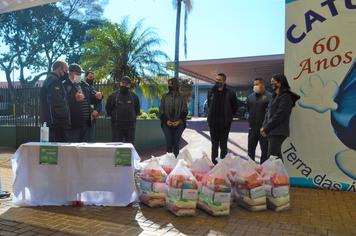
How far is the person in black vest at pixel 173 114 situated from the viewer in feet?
24.1

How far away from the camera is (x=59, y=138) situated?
619 centimetres

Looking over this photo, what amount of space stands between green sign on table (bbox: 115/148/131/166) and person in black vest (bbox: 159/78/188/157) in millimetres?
2190

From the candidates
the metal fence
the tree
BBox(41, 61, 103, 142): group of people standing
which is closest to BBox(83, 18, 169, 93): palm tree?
the metal fence

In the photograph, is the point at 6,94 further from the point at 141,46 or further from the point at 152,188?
the point at 152,188

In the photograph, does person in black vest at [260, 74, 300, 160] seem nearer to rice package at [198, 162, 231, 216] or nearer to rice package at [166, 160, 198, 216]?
rice package at [198, 162, 231, 216]

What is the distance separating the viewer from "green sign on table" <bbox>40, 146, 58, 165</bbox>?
17.4 feet

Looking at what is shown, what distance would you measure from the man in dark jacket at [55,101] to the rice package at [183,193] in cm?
212

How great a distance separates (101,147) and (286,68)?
369 centimetres

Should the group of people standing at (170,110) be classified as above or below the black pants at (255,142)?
above

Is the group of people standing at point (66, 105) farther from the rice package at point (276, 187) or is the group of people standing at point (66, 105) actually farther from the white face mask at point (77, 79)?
the rice package at point (276, 187)

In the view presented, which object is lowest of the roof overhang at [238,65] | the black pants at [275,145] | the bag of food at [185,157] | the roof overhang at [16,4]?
the bag of food at [185,157]

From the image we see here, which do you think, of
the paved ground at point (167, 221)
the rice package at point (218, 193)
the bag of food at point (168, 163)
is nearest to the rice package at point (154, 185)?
the paved ground at point (167, 221)

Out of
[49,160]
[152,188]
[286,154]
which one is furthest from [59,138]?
[286,154]

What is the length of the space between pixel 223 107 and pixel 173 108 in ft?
3.17
